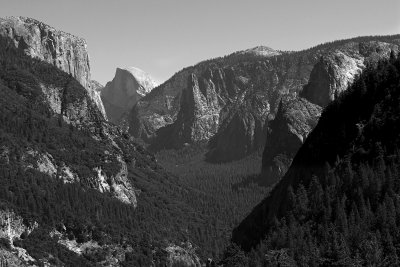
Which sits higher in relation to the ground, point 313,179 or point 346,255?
point 313,179

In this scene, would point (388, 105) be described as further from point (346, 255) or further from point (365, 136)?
point (346, 255)

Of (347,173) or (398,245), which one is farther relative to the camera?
(347,173)

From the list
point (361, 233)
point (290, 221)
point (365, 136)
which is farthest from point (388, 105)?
point (361, 233)

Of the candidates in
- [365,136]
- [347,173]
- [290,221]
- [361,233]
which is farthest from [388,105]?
[361,233]

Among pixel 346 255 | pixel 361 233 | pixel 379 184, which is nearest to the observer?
pixel 346 255

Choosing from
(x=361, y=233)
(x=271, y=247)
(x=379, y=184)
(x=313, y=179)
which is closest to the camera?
(x=361, y=233)

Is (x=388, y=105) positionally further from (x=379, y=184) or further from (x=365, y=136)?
(x=379, y=184)

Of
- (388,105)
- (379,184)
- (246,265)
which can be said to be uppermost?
(388,105)

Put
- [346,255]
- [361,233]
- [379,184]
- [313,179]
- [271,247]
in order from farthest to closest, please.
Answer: [313,179], [271,247], [379,184], [361,233], [346,255]

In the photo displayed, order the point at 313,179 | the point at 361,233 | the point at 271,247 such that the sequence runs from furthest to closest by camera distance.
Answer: the point at 313,179, the point at 271,247, the point at 361,233

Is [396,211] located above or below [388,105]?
below
